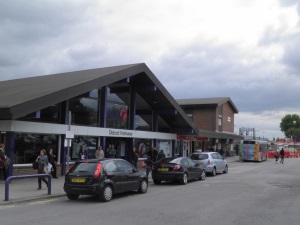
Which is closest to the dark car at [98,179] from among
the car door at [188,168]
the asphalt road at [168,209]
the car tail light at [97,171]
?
the car tail light at [97,171]

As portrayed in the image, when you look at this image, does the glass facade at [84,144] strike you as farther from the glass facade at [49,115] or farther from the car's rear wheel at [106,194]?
the car's rear wheel at [106,194]

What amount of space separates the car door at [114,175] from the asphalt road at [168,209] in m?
0.48

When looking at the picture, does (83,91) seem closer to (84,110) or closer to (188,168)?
(84,110)

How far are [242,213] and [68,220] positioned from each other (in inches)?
175

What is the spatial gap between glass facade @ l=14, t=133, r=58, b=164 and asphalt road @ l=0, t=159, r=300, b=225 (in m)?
5.90

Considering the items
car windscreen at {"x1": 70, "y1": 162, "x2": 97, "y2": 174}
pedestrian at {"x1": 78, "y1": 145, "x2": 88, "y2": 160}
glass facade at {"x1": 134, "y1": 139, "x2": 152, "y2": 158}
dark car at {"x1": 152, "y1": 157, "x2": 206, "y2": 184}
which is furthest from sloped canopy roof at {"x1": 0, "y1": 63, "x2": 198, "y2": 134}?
dark car at {"x1": 152, "y1": 157, "x2": 206, "y2": 184}

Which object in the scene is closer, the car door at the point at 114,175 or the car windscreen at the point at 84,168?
the car windscreen at the point at 84,168

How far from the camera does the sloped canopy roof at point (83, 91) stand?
14.9 meters

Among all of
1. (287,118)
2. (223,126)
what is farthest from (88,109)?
(287,118)

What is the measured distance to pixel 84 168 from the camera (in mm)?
11859

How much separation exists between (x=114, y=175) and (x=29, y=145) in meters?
7.47

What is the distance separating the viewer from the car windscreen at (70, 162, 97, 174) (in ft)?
38.2

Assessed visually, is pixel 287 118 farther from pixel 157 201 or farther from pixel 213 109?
pixel 157 201

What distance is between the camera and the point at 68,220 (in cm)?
852
